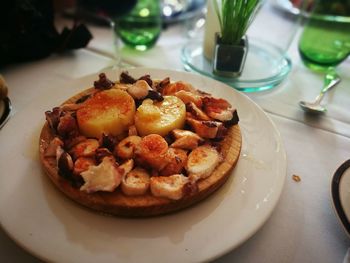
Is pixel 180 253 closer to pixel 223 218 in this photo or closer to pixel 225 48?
pixel 223 218

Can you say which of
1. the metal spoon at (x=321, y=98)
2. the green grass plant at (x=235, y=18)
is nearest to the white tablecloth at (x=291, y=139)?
the metal spoon at (x=321, y=98)

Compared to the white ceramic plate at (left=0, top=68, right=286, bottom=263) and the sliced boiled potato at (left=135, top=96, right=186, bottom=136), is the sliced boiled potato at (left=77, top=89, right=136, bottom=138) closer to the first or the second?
the sliced boiled potato at (left=135, top=96, right=186, bottom=136)

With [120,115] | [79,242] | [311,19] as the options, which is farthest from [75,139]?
[311,19]

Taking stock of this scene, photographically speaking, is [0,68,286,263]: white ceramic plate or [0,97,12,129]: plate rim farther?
[0,97,12,129]: plate rim

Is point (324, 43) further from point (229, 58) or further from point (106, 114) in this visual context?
point (106, 114)

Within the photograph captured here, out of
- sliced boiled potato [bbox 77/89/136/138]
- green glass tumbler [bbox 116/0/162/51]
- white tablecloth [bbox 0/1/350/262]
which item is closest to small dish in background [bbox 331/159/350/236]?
white tablecloth [bbox 0/1/350/262]

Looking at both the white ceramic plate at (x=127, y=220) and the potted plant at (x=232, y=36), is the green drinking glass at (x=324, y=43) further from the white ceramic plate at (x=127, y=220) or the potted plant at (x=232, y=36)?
the white ceramic plate at (x=127, y=220)

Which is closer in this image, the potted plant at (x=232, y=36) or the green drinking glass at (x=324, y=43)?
the potted plant at (x=232, y=36)
